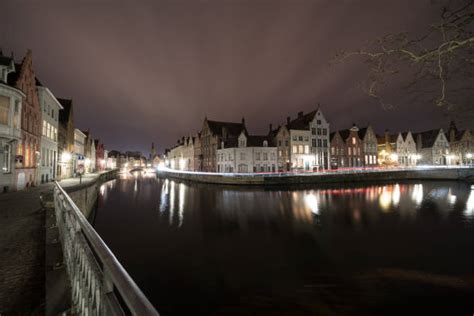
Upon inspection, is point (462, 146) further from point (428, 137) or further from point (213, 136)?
point (213, 136)

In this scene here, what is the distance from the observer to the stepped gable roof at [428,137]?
2539 inches

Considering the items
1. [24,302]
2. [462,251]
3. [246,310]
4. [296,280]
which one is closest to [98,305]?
[24,302]

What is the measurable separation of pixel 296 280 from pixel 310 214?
11.5 meters

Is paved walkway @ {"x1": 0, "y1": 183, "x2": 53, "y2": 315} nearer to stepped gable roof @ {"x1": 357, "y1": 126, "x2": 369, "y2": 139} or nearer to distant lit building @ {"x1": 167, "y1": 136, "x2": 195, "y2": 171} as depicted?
distant lit building @ {"x1": 167, "y1": 136, "x2": 195, "y2": 171}

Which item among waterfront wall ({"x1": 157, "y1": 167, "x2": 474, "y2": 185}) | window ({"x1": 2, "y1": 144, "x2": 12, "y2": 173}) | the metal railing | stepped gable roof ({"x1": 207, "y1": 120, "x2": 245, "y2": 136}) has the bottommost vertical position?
waterfront wall ({"x1": 157, "y1": 167, "x2": 474, "y2": 185})

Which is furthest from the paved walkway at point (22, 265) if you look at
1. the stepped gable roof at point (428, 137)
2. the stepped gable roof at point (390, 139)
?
the stepped gable roof at point (428, 137)

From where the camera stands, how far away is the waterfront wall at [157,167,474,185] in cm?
3909

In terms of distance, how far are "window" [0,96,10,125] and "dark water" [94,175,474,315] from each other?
9.77m

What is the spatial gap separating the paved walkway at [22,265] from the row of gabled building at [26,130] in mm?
8439

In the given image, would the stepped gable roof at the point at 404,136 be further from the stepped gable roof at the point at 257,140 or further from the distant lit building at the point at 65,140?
the distant lit building at the point at 65,140

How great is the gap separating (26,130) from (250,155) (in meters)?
33.9

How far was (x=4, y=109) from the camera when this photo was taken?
15703 millimetres

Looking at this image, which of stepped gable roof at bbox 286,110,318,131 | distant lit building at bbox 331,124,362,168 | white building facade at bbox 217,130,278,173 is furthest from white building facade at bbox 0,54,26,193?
distant lit building at bbox 331,124,362,168

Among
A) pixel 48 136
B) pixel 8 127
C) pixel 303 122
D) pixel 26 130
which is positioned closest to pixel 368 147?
pixel 303 122
